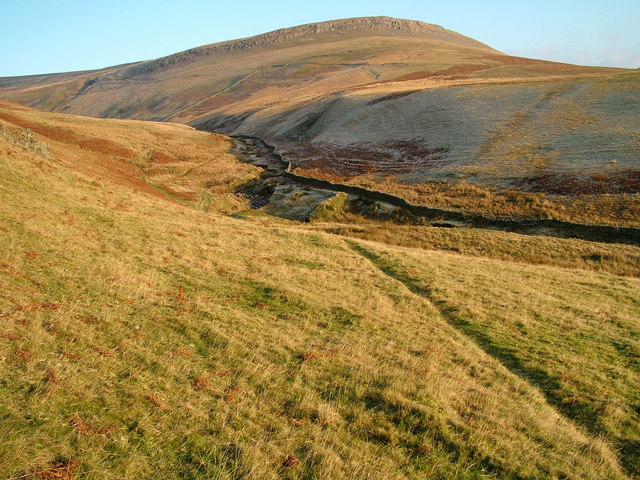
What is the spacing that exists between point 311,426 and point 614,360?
36.9 feet

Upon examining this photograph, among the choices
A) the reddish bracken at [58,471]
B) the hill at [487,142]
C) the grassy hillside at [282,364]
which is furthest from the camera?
the hill at [487,142]

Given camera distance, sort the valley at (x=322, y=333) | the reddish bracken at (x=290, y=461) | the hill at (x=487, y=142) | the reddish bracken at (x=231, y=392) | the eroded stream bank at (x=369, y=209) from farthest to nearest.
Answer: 1. the hill at (x=487, y=142)
2. the eroded stream bank at (x=369, y=209)
3. the reddish bracken at (x=231, y=392)
4. the valley at (x=322, y=333)
5. the reddish bracken at (x=290, y=461)

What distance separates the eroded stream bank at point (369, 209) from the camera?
116ft

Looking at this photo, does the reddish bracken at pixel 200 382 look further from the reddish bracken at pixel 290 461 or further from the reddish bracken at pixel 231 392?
the reddish bracken at pixel 290 461

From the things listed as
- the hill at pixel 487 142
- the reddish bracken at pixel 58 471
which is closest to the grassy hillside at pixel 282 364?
the reddish bracken at pixel 58 471

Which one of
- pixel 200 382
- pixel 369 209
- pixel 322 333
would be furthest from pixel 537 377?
pixel 369 209

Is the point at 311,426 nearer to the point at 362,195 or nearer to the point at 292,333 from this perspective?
the point at 292,333

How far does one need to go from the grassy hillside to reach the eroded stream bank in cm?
1338

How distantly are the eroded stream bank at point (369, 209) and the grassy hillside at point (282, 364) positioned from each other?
13376 mm

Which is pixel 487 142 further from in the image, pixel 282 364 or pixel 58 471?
pixel 58 471

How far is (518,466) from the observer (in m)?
8.52

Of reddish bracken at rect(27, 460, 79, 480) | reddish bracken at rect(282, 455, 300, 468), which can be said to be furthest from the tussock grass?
reddish bracken at rect(27, 460, 79, 480)

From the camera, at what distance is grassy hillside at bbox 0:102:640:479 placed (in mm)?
7797

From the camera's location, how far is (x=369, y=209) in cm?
4469
